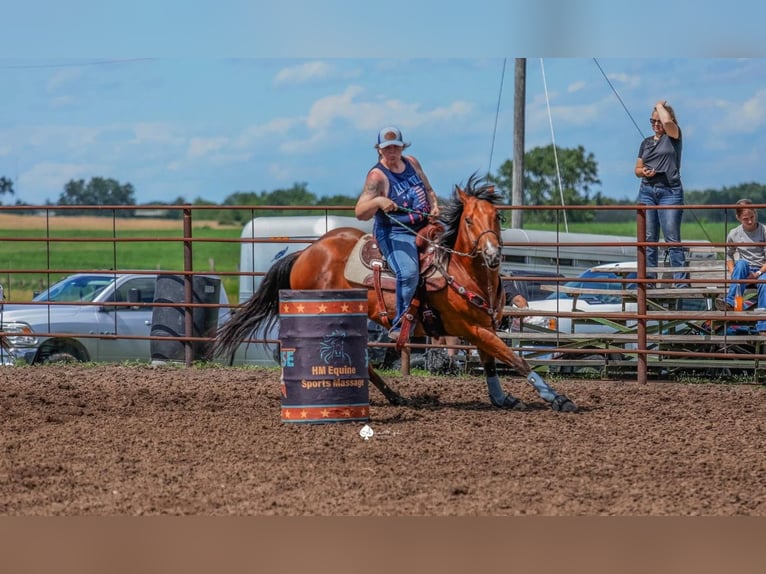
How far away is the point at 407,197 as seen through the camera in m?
7.57

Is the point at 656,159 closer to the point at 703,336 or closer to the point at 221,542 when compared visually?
the point at 703,336

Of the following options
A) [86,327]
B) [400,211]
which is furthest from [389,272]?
[86,327]

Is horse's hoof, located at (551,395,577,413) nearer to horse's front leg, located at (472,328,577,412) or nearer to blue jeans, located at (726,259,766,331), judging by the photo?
horse's front leg, located at (472,328,577,412)

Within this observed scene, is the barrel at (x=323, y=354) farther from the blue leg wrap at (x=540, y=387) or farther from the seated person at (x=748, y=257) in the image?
the seated person at (x=748, y=257)

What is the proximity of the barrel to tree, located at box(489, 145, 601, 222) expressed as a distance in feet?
87.9

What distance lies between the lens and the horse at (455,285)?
733 centimetres

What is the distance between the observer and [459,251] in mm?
7586

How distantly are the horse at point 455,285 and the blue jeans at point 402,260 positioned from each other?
145mm

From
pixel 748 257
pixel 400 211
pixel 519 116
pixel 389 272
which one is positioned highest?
pixel 519 116

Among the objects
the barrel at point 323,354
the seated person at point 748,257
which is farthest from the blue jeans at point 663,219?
the barrel at point 323,354

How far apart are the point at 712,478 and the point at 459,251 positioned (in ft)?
9.74

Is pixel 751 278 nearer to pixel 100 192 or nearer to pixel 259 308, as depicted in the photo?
pixel 259 308

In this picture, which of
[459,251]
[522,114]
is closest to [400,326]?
[459,251]

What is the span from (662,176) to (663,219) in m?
0.43
